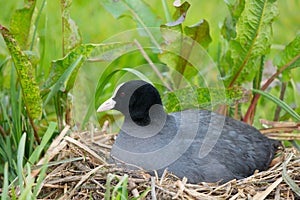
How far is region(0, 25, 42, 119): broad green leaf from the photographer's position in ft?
12.1

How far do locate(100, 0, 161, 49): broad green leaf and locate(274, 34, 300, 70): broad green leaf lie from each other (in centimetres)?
95

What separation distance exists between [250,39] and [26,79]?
5.15 ft

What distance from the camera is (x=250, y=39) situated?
4.17m

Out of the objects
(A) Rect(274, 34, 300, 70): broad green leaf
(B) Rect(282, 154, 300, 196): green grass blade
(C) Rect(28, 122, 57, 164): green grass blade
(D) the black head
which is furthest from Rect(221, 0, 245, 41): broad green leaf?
(C) Rect(28, 122, 57, 164): green grass blade

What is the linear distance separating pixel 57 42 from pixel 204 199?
276 cm

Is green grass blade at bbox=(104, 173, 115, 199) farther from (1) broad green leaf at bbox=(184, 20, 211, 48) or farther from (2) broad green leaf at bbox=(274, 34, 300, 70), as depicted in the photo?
(2) broad green leaf at bbox=(274, 34, 300, 70)

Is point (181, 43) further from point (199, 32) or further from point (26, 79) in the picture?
point (26, 79)

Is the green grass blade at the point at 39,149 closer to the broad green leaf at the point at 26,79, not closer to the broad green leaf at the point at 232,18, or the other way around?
the broad green leaf at the point at 26,79

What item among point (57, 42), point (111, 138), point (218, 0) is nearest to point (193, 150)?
point (111, 138)

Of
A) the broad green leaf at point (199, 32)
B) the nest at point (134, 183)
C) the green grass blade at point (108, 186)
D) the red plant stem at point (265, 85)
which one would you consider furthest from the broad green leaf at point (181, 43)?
the green grass blade at point (108, 186)

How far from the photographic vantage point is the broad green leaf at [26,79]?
3697 mm

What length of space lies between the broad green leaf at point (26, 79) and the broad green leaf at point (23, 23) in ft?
1.42

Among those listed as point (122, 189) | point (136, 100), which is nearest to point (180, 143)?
point (136, 100)

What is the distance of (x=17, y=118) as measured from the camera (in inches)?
156
